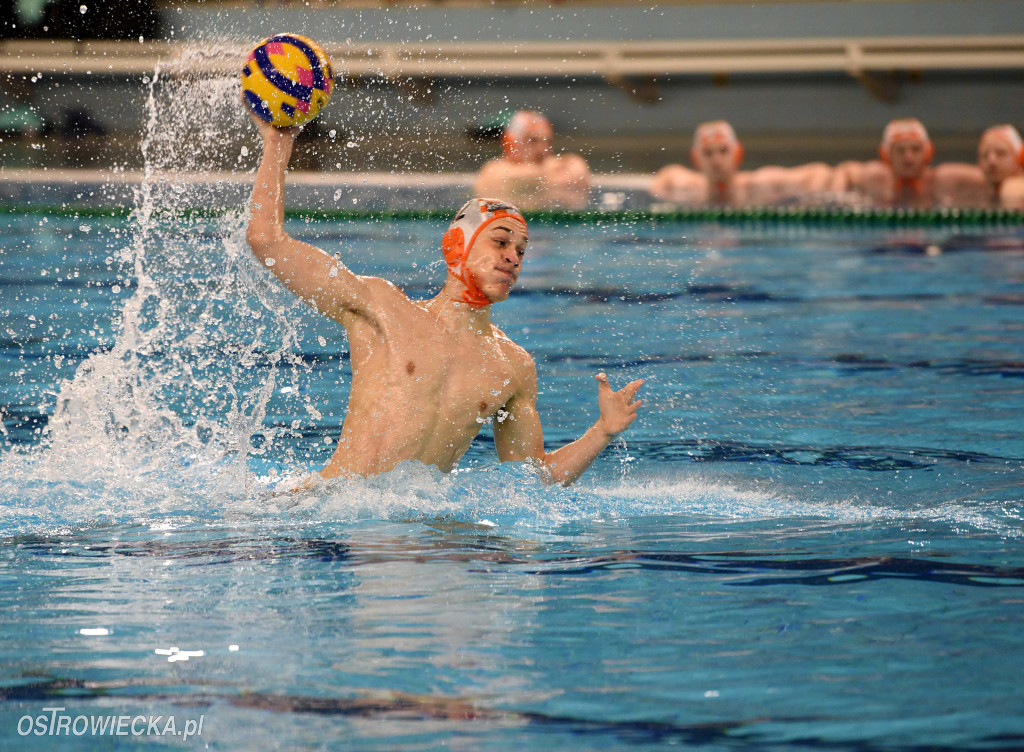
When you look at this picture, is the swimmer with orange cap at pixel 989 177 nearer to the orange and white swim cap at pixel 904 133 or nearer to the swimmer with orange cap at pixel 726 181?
the orange and white swim cap at pixel 904 133

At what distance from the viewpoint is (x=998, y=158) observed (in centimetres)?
1137

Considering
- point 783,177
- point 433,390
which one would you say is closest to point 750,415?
point 433,390

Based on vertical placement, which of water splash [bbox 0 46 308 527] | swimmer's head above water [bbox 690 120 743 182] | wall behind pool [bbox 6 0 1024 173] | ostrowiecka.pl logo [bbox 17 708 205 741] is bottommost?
ostrowiecka.pl logo [bbox 17 708 205 741]

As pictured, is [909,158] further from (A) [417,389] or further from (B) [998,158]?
(A) [417,389]

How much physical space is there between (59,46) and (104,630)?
14.9m

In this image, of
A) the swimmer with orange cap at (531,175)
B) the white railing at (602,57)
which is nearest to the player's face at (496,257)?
the swimmer with orange cap at (531,175)

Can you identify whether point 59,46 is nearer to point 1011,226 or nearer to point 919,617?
point 1011,226

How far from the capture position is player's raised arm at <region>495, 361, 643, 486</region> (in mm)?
3268

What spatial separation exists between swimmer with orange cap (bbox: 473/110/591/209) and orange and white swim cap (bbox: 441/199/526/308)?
27.5 ft

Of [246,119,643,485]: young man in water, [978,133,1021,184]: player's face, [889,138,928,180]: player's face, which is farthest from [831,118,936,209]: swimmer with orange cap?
[246,119,643,485]: young man in water

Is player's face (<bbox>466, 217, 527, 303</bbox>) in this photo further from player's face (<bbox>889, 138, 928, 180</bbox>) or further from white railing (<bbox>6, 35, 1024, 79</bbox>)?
white railing (<bbox>6, 35, 1024, 79</bbox>)

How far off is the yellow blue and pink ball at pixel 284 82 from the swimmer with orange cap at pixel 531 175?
334 inches

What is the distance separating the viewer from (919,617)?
7.89 feet

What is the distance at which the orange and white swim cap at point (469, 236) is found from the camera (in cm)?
329
